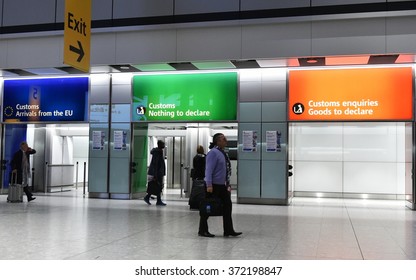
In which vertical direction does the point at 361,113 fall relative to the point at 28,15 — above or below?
below

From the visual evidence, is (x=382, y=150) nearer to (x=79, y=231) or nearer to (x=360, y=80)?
(x=360, y=80)

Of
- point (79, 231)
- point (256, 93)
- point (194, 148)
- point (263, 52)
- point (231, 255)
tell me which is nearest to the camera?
point (231, 255)

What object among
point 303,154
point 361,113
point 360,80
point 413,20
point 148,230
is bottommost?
point 148,230

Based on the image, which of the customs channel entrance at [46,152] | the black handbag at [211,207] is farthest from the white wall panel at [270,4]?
the customs channel entrance at [46,152]

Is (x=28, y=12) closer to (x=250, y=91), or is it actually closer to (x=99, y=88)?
(x=99, y=88)

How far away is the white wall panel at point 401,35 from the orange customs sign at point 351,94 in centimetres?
118

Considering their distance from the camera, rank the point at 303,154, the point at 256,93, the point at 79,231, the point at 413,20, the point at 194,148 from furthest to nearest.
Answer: the point at 303,154, the point at 194,148, the point at 256,93, the point at 413,20, the point at 79,231

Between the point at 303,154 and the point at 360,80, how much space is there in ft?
12.5

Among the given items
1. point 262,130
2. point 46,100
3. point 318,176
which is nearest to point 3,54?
point 46,100

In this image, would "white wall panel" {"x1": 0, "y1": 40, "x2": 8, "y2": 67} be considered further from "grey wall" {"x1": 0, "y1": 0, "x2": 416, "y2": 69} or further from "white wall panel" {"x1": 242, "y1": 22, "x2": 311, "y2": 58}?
"white wall panel" {"x1": 242, "y1": 22, "x2": 311, "y2": 58}

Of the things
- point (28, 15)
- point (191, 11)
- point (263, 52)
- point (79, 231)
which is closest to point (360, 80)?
point (263, 52)

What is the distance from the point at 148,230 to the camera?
7.57 m

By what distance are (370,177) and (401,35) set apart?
5.23 metres

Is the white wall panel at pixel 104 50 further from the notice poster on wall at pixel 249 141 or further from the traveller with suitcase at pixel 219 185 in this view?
the traveller with suitcase at pixel 219 185
